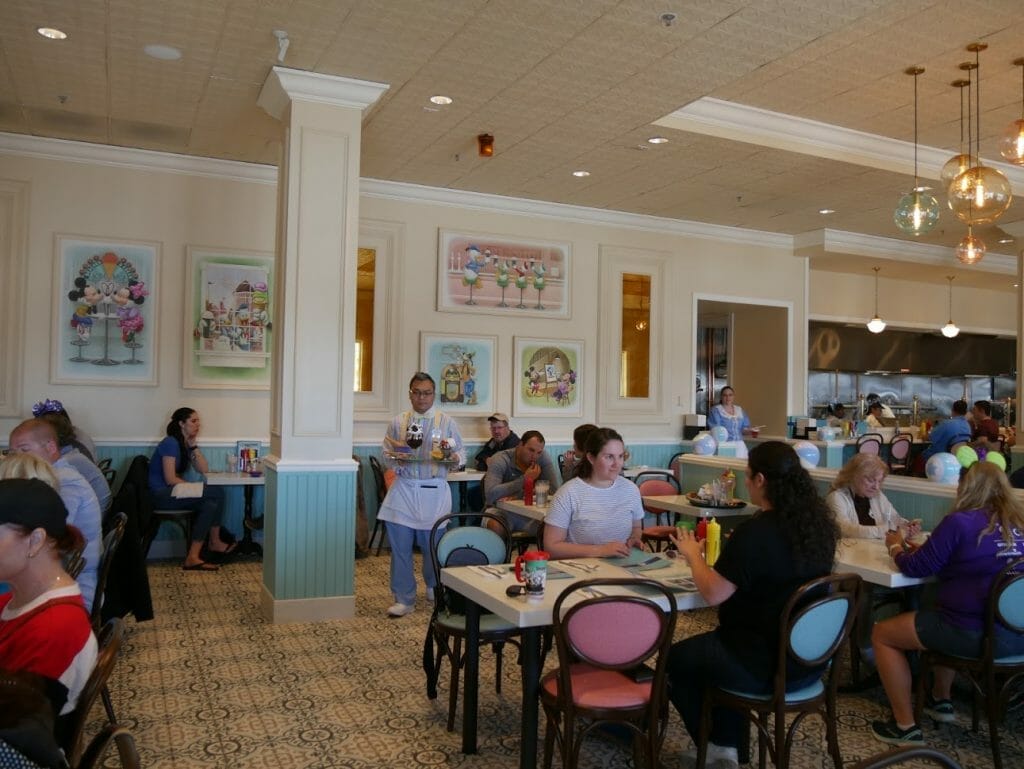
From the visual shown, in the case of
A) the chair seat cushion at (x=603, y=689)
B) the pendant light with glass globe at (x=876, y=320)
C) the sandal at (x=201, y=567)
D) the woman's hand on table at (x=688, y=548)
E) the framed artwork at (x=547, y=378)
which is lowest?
the sandal at (x=201, y=567)

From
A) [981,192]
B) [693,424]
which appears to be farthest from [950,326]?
[981,192]

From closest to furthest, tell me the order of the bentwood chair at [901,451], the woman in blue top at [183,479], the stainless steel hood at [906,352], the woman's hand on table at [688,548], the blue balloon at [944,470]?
the woman's hand on table at [688,548]
the blue balloon at [944,470]
the woman in blue top at [183,479]
the bentwood chair at [901,451]
the stainless steel hood at [906,352]

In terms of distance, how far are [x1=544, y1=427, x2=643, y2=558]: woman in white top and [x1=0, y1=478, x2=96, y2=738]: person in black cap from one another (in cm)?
238

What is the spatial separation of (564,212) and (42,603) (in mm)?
7697

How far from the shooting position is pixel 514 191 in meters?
8.57

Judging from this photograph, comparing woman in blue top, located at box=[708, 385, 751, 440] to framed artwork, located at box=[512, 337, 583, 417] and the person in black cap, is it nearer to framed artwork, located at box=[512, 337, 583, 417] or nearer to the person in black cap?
framed artwork, located at box=[512, 337, 583, 417]

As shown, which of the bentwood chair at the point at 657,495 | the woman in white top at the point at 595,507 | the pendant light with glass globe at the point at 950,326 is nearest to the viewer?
the woman in white top at the point at 595,507

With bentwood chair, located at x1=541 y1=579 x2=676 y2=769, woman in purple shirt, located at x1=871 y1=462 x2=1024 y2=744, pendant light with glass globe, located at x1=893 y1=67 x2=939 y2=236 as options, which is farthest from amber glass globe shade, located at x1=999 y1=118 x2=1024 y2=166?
bentwood chair, located at x1=541 y1=579 x2=676 y2=769

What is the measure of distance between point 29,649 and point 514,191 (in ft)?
23.6

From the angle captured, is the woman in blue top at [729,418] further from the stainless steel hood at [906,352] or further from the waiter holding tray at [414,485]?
the waiter holding tray at [414,485]

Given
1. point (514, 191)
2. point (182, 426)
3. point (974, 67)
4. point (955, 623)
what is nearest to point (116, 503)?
point (182, 426)

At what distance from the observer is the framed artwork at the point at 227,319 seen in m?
7.50

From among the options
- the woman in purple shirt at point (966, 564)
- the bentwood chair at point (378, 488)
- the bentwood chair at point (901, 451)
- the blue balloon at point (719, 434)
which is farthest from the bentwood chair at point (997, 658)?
the bentwood chair at point (901, 451)

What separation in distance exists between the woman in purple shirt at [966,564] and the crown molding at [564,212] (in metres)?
6.00
